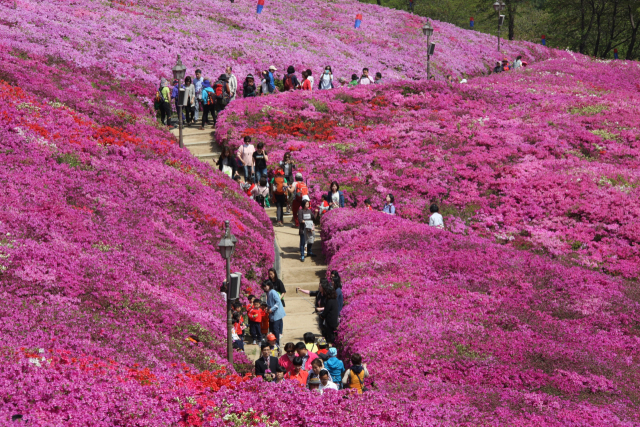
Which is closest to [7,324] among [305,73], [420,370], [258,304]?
[258,304]

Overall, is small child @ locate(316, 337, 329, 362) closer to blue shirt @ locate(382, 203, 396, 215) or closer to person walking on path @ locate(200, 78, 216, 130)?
blue shirt @ locate(382, 203, 396, 215)

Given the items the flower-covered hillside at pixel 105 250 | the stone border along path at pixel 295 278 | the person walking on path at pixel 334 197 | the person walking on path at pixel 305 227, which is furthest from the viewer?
the person walking on path at pixel 334 197

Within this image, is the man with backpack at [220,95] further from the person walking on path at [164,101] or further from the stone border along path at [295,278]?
the stone border along path at [295,278]

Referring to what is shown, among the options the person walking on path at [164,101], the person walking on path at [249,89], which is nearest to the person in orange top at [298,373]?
the person walking on path at [164,101]

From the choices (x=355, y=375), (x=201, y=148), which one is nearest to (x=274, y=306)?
(x=355, y=375)

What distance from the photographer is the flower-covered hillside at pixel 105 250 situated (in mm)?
12258

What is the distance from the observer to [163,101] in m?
30.0

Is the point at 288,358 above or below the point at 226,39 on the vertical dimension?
below

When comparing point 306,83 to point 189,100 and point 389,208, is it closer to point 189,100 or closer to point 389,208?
point 189,100

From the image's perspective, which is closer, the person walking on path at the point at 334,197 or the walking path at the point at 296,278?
the walking path at the point at 296,278

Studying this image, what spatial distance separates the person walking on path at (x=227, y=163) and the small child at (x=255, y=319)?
1110 cm

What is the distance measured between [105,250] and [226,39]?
94.5 ft

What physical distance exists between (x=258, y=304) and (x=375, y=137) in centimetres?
1744

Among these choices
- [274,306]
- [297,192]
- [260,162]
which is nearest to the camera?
[274,306]
